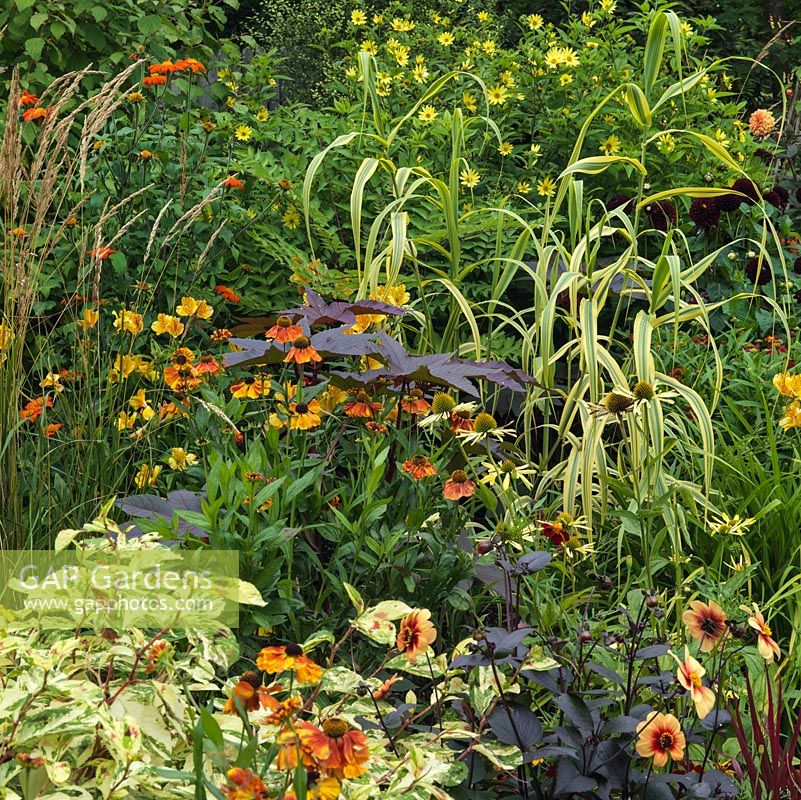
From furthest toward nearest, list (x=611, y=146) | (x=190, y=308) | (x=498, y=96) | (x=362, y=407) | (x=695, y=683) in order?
(x=498, y=96)
(x=611, y=146)
(x=190, y=308)
(x=362, y=407)
(x=695, y=683)

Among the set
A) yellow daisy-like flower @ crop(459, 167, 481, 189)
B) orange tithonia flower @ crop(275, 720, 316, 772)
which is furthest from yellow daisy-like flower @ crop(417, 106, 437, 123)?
orange tithonia flower @ crop(275, 720, 316, 772)

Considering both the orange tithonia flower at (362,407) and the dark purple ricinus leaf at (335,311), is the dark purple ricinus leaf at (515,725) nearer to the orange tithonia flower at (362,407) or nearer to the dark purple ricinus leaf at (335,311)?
the orange tithonia flower at (362,407)

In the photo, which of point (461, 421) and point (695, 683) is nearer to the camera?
point (695, 683)

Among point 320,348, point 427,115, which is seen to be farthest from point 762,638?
point 427,115

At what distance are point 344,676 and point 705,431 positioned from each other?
1.34m

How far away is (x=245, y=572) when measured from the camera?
191 cm

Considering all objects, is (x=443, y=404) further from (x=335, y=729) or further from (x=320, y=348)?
(x=335, y=729)

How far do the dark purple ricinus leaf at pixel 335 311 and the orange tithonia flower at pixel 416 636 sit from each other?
3.38 feet

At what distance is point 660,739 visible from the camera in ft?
5.15

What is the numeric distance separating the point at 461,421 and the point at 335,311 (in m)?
0.49

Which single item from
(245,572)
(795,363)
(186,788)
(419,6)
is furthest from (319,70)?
(186,788)

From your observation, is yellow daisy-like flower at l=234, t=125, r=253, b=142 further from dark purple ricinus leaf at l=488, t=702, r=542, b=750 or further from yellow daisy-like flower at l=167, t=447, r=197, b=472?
dark purple ricinus leaf at l=488, t=702, r=542, b=750

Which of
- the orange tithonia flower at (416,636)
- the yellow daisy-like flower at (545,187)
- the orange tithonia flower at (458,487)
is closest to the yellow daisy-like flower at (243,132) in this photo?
the yellow daisy-like flower at (545,187)

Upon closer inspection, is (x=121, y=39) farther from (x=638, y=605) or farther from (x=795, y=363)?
(x=638, y=605)
